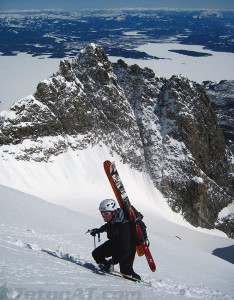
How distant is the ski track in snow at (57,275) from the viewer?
7.64 meters

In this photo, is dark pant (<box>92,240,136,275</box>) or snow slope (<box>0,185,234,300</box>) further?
dark pant (<box>92,240,136,275</box>)

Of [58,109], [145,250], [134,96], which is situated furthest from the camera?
[134,96]

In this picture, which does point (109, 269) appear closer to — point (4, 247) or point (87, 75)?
point (4, 247)

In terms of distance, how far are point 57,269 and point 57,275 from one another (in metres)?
0.59

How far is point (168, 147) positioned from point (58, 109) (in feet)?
71.7

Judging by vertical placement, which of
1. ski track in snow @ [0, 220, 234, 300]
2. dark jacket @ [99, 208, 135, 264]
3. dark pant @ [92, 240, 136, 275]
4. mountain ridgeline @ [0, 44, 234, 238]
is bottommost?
ski track in snow @ [0, 220, 234, 300]

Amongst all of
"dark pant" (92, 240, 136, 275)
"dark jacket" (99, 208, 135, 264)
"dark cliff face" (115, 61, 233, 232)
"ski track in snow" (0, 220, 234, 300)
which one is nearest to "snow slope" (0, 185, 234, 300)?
"ski track in snow" (0, 220, 234, 300)

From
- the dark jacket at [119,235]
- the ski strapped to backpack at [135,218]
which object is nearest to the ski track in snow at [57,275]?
the dark jacket at [119,235]

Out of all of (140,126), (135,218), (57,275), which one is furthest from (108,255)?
(140,126)

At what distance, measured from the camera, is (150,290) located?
1034cm

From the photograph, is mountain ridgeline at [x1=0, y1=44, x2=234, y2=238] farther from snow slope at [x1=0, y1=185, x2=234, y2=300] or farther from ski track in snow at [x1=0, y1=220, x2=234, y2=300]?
ski track in snow at [x1=0, y1=220, x2=234, y2=300]

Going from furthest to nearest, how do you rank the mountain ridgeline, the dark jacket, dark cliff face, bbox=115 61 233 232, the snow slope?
dark cliff face, bbox=115 61 233 232, the mountain ridgeline, the dark jacket, the snow slope

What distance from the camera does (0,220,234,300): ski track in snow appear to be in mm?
7637

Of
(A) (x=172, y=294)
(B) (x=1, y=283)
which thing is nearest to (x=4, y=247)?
(B) (x=1, y=283)
